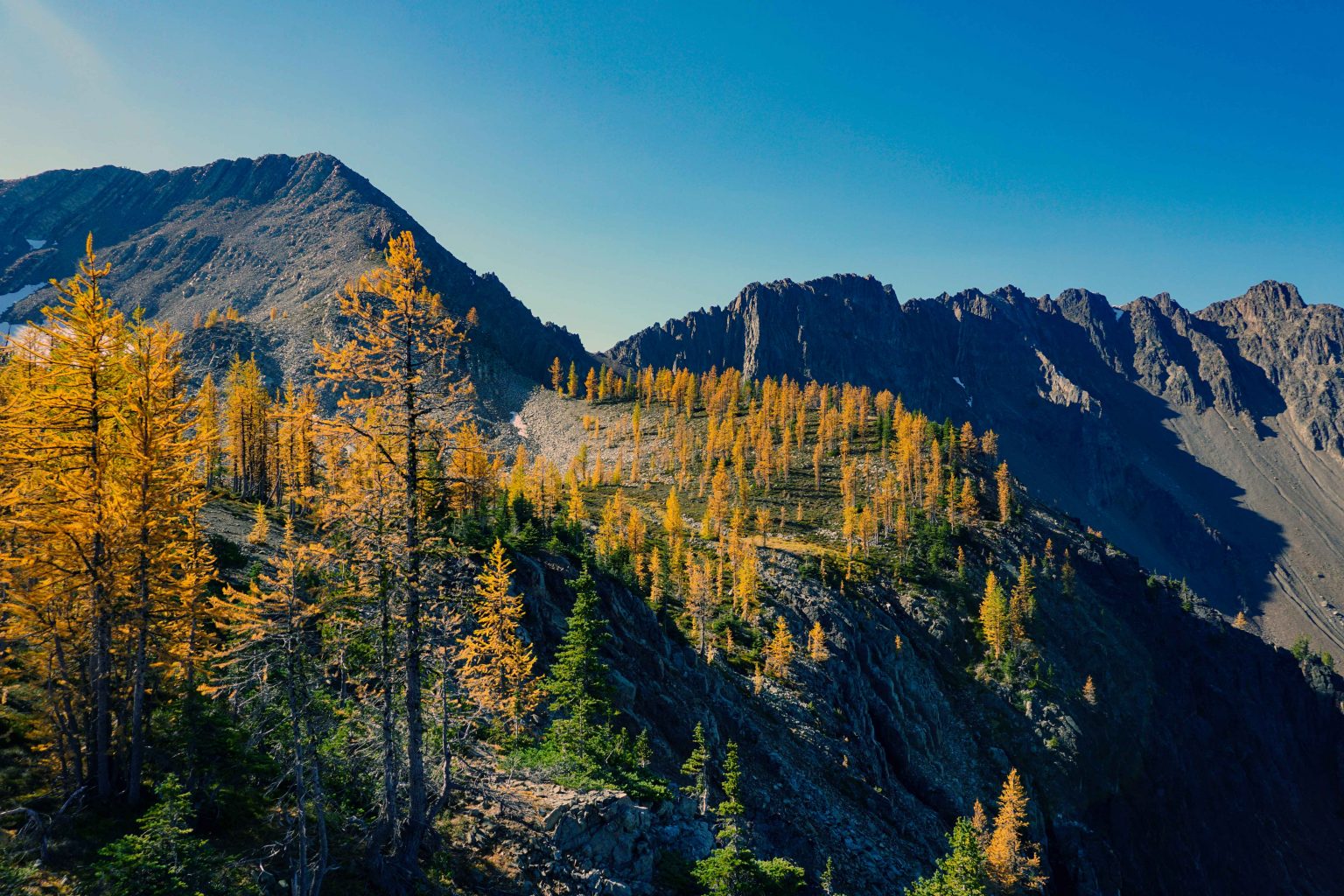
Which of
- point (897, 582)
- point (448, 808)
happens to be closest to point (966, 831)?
point (448, 808)

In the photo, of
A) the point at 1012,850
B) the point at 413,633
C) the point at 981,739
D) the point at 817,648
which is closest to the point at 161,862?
the point at 413,633

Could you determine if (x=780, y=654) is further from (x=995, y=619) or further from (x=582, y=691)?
(x=582, y=691)

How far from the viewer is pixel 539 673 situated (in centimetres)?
3597

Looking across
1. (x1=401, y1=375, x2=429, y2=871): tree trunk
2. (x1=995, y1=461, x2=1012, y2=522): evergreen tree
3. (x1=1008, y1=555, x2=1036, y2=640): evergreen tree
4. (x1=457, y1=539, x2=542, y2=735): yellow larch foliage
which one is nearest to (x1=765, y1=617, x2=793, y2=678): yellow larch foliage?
(x1=1008, y1=555, x2=1036, y2=640): evergreen tree

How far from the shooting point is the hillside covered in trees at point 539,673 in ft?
46.1

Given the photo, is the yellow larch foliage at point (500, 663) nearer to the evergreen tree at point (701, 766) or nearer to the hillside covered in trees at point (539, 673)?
the hillside covered in trees at point (539, 673)

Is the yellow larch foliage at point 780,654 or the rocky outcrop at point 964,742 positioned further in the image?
the yellow larch foliage at point 780,654

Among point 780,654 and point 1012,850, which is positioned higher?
point 780,654


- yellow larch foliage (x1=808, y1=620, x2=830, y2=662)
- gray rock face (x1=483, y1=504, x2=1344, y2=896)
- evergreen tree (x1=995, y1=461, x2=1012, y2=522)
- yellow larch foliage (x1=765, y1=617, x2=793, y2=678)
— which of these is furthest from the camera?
evergreen tree (x1=995, y1=461, x2=1012, y2=522)

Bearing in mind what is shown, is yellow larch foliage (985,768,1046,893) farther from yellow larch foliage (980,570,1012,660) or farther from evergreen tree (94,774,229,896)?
evergreen tree (94,774,229,896)

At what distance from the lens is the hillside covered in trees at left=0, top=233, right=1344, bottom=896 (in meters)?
14.1

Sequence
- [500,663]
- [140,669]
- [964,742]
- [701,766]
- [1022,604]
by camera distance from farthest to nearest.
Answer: [1022,604]
[964,742]
[701,766]
[500,663]
[140,669]

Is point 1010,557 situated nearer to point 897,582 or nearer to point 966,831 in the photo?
point 897,582

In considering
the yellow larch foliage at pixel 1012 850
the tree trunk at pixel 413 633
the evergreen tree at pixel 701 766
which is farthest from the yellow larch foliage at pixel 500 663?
the yellow larch foliage at pixel 1012 850
